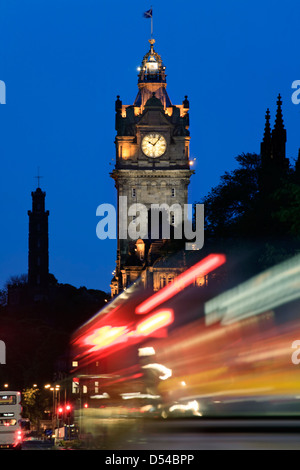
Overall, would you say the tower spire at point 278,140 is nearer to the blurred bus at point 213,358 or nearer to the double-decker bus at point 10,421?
the blurred bus at point 213,358

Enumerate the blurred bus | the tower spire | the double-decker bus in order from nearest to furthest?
the blurred bus < the double-decker bus < the tower spire

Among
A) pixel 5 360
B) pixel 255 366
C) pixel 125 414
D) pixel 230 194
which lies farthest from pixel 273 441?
pixel 5 360

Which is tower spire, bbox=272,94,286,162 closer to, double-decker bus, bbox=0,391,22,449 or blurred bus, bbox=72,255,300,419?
blurred bus, bbox=72,255,300,419

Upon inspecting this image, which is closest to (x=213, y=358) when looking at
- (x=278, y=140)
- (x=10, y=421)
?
(x=10, y=421)

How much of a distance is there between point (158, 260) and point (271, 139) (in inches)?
4437

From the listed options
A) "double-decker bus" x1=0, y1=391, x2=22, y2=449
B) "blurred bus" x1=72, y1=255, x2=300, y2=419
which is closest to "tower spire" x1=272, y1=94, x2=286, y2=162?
"blurred bus" x1=72, y1=255, x2=300, y2=419

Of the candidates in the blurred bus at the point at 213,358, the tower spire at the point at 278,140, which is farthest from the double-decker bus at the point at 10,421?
the tower spire at the point at 278,140

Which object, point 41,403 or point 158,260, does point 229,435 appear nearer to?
point 41,403

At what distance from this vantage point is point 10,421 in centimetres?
6084

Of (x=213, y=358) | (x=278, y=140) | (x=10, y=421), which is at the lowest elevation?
(x=10, y=421)

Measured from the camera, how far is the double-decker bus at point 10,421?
5881cm

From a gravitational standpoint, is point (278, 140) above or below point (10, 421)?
above

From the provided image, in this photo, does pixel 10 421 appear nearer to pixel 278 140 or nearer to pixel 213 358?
pixel 213 358

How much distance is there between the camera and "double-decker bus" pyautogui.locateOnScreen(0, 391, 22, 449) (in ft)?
193
